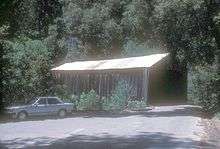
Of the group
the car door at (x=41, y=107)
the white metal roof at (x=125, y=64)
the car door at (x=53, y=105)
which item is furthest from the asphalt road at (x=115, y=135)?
the white metal roof at (x=125, y=64)

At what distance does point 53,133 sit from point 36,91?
18.0 meters

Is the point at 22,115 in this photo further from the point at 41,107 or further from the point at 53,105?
the point at 53,105

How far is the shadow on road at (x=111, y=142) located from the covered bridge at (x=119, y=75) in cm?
2094

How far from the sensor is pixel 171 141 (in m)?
20.0

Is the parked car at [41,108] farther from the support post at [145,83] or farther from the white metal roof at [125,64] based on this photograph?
the white metal roof at [125,64]

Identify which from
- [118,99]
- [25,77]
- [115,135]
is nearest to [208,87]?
→ [118,99]

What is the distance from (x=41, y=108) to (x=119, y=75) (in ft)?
36.1

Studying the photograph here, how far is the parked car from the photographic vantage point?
3481 centimetres

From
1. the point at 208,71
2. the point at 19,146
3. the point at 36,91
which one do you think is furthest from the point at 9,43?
the point at 19,146

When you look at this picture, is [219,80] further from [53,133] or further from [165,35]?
[53,133]

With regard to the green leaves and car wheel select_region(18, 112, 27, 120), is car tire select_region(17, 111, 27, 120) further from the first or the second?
the green leaves

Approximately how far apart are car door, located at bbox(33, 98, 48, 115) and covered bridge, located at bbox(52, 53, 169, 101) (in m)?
9.07

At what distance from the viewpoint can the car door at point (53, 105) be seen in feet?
118

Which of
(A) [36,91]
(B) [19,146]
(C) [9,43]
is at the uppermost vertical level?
(C) [9,43]
